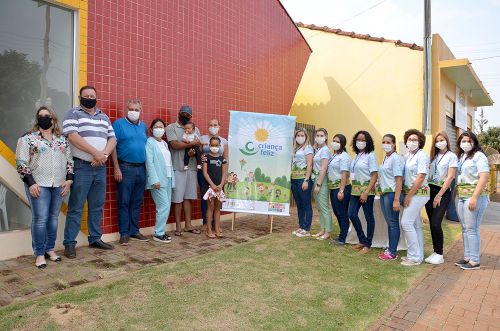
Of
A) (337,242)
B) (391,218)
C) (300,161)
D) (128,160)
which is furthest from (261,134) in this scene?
(391,218)

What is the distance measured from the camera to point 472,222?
16.3ft

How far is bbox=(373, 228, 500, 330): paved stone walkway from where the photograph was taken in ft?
11.2

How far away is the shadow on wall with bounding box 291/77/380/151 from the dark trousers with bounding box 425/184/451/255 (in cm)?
545

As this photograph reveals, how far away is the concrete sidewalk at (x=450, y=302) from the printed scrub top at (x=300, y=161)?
8.19ft

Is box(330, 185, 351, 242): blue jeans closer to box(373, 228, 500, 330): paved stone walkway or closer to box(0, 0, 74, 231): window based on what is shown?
box(373, 228, 500, 330): paved stone walkway

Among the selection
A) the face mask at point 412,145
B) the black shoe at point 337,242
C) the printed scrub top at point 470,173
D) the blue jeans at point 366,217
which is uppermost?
the face mask at point 412,145

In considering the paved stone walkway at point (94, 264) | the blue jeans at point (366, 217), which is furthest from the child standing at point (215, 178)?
the blue jeans at point (366, 217)

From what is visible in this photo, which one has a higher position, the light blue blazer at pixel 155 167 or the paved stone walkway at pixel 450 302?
the light blue blazer at pixel 155 167

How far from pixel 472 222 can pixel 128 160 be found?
4.76 m

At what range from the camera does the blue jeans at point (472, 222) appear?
16.3ft

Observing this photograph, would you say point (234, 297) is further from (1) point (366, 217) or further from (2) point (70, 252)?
(1) point (366, 217)

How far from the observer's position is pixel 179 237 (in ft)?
20.2

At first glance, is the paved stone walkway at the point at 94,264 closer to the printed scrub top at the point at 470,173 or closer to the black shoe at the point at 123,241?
the black shoe at the point at 123,241

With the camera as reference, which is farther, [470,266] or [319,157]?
[319,157]
